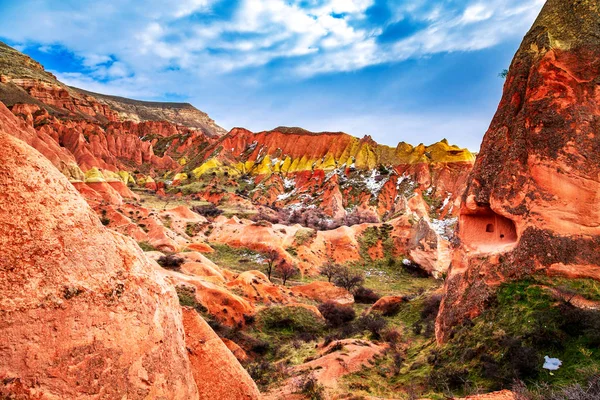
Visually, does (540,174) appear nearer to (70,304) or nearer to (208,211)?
(70,304)

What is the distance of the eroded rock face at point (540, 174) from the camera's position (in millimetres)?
10023

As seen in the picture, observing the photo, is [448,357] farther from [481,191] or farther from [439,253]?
[439,253]

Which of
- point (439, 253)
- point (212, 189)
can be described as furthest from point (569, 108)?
point (212, 189)

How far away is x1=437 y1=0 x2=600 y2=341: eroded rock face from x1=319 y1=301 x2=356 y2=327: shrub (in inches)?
382

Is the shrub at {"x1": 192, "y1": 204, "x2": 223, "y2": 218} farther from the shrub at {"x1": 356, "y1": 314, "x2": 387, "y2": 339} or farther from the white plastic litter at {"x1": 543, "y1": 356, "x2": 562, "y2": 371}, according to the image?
the white plastic litter at {"x1": 543, "y1": 356, "x2": 562, "y2": 371}

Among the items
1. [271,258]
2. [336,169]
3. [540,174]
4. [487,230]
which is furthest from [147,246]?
[336,169]

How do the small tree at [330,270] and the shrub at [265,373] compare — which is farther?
the small tree at [330,270]

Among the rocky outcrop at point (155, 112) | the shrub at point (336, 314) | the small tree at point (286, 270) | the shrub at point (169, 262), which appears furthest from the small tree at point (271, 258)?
the rocky outcrop at point (155, 112)

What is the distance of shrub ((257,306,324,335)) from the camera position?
19.5 metres

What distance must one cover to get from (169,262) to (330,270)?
54.1 ft

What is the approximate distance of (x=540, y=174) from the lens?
10.7 metres

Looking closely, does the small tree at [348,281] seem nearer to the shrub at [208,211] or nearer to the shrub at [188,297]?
the shrub at [188,297]

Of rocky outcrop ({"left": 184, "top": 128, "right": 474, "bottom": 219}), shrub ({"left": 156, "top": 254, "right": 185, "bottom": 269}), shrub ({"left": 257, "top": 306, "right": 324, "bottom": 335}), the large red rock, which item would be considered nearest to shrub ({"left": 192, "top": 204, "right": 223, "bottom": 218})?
rocky outcrop ({"left": 184, "top": 128, "right": 474, "bottom": 219})

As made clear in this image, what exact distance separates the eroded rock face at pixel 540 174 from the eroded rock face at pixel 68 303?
9.94 metres
